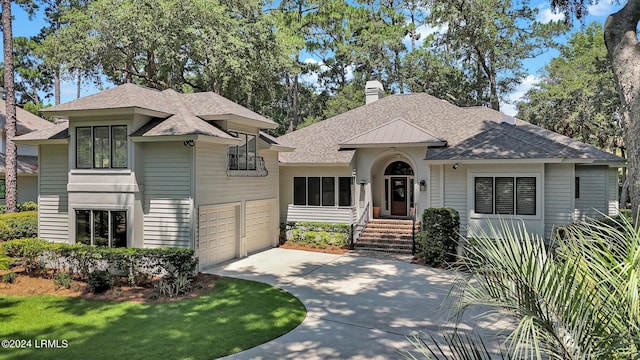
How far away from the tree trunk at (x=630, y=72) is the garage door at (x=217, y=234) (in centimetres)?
1101

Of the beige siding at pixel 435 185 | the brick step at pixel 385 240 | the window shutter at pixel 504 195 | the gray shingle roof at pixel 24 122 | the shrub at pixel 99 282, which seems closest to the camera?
the shrub at pixel 99 282

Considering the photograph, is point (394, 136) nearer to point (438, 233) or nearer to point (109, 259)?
point (438, 233)

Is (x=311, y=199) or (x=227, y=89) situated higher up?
(x=227, y=89)

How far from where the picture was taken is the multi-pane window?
18.2 meters

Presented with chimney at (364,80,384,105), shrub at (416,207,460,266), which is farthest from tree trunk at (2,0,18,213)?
chimney at (364,80,384,105)

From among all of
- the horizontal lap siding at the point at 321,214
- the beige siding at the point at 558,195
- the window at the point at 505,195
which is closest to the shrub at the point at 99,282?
the horizontal lap siding at the point at 321,214

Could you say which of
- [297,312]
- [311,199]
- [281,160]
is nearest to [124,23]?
[281,160]

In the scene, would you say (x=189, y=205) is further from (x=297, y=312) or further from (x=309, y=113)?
(x=309, y=113)

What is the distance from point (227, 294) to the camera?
34.3ft

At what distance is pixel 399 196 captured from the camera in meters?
19.3

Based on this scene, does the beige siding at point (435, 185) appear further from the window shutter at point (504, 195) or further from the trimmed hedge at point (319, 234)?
the trimmed hedge at point (319, 234)

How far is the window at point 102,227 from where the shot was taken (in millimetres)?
12617

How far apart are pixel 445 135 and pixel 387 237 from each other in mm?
5064

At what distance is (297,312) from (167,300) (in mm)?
3366
